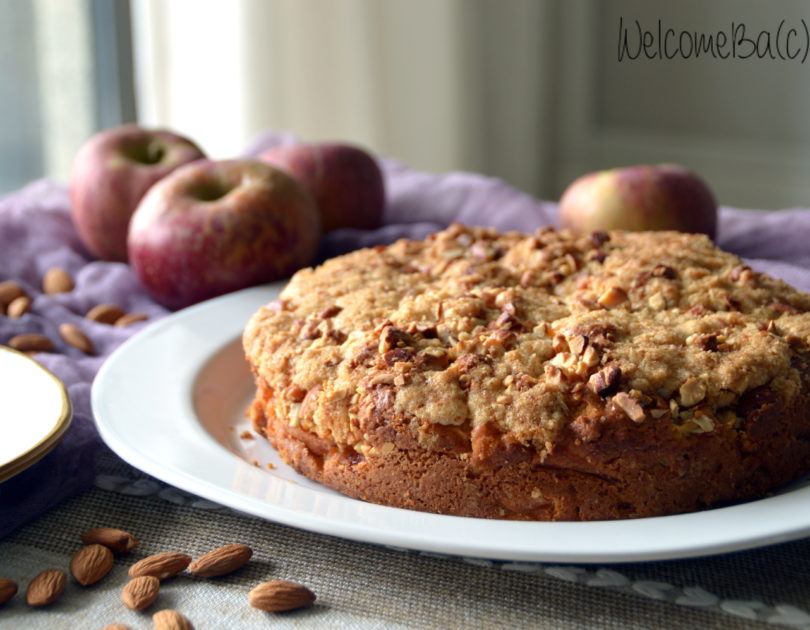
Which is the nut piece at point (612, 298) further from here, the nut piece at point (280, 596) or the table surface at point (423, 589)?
the nut piece at point (280, 596)

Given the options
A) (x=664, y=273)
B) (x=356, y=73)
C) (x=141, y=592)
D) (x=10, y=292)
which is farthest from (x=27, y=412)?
(x=356, y=73)

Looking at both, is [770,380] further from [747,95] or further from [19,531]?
[747,95]

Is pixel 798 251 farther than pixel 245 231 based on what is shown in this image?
Yes

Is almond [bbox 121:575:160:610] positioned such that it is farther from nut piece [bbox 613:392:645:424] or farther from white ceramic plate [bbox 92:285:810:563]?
nut piece [bbox 613:392:645:424]

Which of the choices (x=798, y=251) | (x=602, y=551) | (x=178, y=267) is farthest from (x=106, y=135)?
(x=602, y=551)

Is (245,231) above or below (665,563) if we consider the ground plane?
above

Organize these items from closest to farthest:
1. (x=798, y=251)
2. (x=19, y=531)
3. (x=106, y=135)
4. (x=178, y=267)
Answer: (x=19, y=531) < (x=178, y=267) < (x=798, y=251) < (x=106, y=135)
